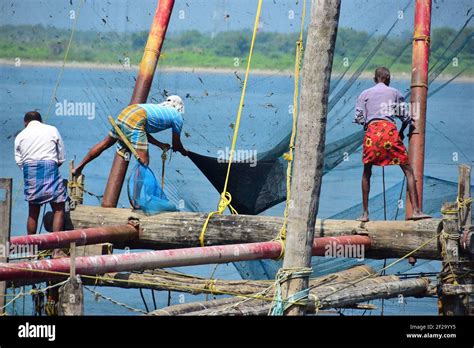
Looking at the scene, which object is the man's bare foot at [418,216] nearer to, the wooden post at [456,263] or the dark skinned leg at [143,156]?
the wooden post at [456,263]

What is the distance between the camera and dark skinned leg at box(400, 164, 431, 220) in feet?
32.2

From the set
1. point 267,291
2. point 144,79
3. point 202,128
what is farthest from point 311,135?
point 202,128

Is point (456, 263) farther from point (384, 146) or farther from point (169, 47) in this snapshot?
point (169, 47)

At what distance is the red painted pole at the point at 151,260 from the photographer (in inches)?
296

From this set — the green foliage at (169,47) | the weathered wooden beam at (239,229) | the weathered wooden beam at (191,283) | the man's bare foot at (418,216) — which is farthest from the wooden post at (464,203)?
the green foliage at (169,47)

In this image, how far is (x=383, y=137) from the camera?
32.6ft

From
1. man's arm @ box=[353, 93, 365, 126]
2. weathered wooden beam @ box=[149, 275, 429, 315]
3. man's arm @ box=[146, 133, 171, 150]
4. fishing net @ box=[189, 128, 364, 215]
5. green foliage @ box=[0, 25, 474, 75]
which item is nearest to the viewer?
weathered wooden beam @ box=[149, 275, 429, 315]

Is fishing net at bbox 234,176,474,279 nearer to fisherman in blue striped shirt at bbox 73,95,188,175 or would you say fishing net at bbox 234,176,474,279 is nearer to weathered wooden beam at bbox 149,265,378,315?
weathered wooden beam at bbox 149,265,378,315

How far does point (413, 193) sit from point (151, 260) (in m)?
2.87

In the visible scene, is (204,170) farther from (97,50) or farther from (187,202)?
(97,50)

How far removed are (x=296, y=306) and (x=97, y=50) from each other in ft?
73.4

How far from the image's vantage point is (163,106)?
10555 millimetres

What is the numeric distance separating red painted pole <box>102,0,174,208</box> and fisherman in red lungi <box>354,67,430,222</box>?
2458 mm

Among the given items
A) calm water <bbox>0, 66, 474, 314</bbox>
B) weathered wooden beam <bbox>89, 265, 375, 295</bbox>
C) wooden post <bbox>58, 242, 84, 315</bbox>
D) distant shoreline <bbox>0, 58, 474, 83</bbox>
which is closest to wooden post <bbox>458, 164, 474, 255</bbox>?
weathered wooden beam <bbox>89, 265, 375, 295</bbox>
